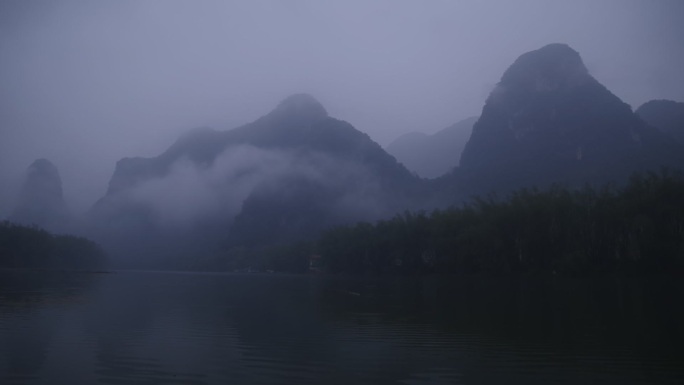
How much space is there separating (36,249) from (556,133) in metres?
83.4

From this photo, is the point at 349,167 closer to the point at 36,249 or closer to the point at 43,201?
the point at 36,249

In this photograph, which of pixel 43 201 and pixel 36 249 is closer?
pixel 36 249

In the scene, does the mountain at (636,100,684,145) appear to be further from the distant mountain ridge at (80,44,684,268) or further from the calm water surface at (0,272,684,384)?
the calm water surface at (0,272,684,384)

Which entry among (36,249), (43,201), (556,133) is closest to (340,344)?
(36,249)

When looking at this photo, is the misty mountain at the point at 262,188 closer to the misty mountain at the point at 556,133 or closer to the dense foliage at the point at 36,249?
the misty mountain at the point at 556,133

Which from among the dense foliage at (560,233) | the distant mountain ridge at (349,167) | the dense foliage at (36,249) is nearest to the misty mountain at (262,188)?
the distant mountain ridge at (349,167)

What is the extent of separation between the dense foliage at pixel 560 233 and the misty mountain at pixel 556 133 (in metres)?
25.1

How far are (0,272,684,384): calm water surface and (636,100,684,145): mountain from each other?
293 ft

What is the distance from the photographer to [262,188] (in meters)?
149

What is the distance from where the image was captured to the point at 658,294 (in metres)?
27.0

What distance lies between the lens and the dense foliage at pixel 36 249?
8119 cm

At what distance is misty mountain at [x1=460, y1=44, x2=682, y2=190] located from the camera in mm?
80938

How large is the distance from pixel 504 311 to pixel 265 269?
3243 inches

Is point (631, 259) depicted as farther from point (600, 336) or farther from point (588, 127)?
point (588, 127)
